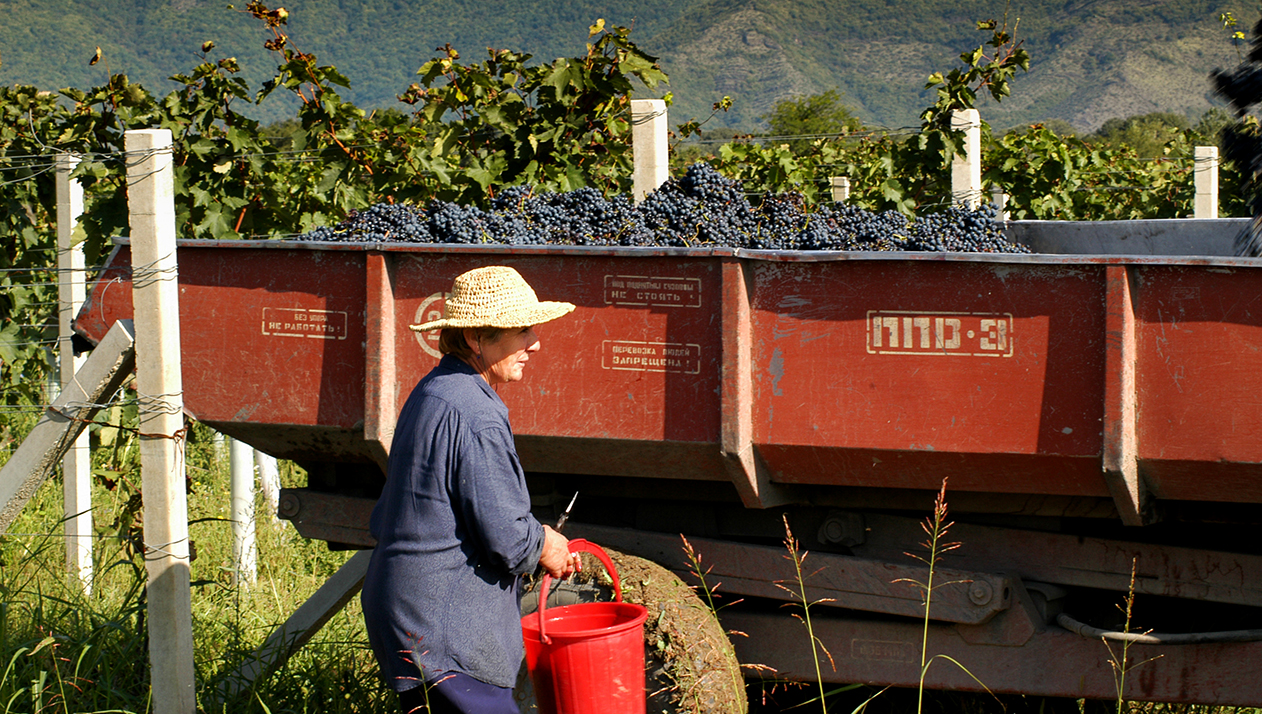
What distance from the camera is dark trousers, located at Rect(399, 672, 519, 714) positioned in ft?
8.32

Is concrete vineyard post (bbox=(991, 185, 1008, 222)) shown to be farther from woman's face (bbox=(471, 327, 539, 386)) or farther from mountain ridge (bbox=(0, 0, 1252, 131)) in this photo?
mountain ridge (bbox=(0, 0, 1252, 131))

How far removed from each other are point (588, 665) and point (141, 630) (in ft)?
6.11

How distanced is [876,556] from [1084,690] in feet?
2.17

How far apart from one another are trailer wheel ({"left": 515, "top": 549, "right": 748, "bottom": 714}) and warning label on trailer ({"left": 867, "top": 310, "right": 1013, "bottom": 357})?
93 centimetres

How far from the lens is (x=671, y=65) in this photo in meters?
172

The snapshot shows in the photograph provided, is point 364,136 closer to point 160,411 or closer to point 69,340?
point 69,340

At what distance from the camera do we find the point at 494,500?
8.14 ft

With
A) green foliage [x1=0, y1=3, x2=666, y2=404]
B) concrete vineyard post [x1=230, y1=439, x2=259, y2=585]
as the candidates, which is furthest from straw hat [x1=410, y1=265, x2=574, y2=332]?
concrete vineyard post [x1=230, y1=439, x2=259, y2=585]

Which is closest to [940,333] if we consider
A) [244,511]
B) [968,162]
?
[244,511]

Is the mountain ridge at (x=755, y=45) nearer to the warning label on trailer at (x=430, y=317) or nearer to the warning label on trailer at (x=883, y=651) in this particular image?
the warning label on trailer at (x=430, y=317)

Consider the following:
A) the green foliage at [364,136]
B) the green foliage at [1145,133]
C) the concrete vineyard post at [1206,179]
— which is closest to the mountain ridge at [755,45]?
the green foliage at [1145,133]

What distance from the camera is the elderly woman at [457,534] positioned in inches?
98.4

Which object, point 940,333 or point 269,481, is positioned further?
point 269,481

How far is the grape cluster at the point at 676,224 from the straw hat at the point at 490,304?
932 millimetres
